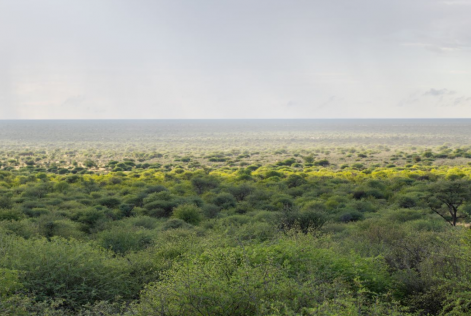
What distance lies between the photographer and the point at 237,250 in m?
10.5

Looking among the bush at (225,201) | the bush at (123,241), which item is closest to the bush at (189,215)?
the bush at (225,201)

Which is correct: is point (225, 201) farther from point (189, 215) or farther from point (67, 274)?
point (67, 274)

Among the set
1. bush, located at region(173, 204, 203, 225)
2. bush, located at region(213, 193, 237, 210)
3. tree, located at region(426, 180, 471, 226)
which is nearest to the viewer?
tree, located at region(426, 180, 471, 226)

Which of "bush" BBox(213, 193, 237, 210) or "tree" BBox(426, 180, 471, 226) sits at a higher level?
"tree" BBox(426, 180, 471, 226)

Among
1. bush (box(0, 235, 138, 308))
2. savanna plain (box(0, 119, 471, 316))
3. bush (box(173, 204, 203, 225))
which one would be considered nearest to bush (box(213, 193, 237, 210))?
savanna plain (box(0, 119, 471, 316))

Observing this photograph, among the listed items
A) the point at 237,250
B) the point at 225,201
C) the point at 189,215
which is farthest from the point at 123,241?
the point at 225,201

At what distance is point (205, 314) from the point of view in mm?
7387

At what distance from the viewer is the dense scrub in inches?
310

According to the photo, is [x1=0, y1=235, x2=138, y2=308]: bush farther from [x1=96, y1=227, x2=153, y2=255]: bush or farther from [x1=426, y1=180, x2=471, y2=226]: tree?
[x1=426, y1=180, x2=471, y2=226]: tree

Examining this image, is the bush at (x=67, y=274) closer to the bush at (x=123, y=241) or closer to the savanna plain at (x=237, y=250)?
the savanna plain at (x=237, y=250)

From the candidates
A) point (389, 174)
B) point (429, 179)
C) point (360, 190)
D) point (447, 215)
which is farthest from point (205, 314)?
point (389, 174)

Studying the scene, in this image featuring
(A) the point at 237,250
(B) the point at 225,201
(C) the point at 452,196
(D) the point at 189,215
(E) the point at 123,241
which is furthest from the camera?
(B) the point at 225,201

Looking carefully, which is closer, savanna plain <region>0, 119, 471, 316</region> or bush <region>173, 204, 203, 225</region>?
savanna plain <region>0, 119, 471, 316</region>

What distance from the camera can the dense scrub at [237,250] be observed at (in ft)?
25.8
